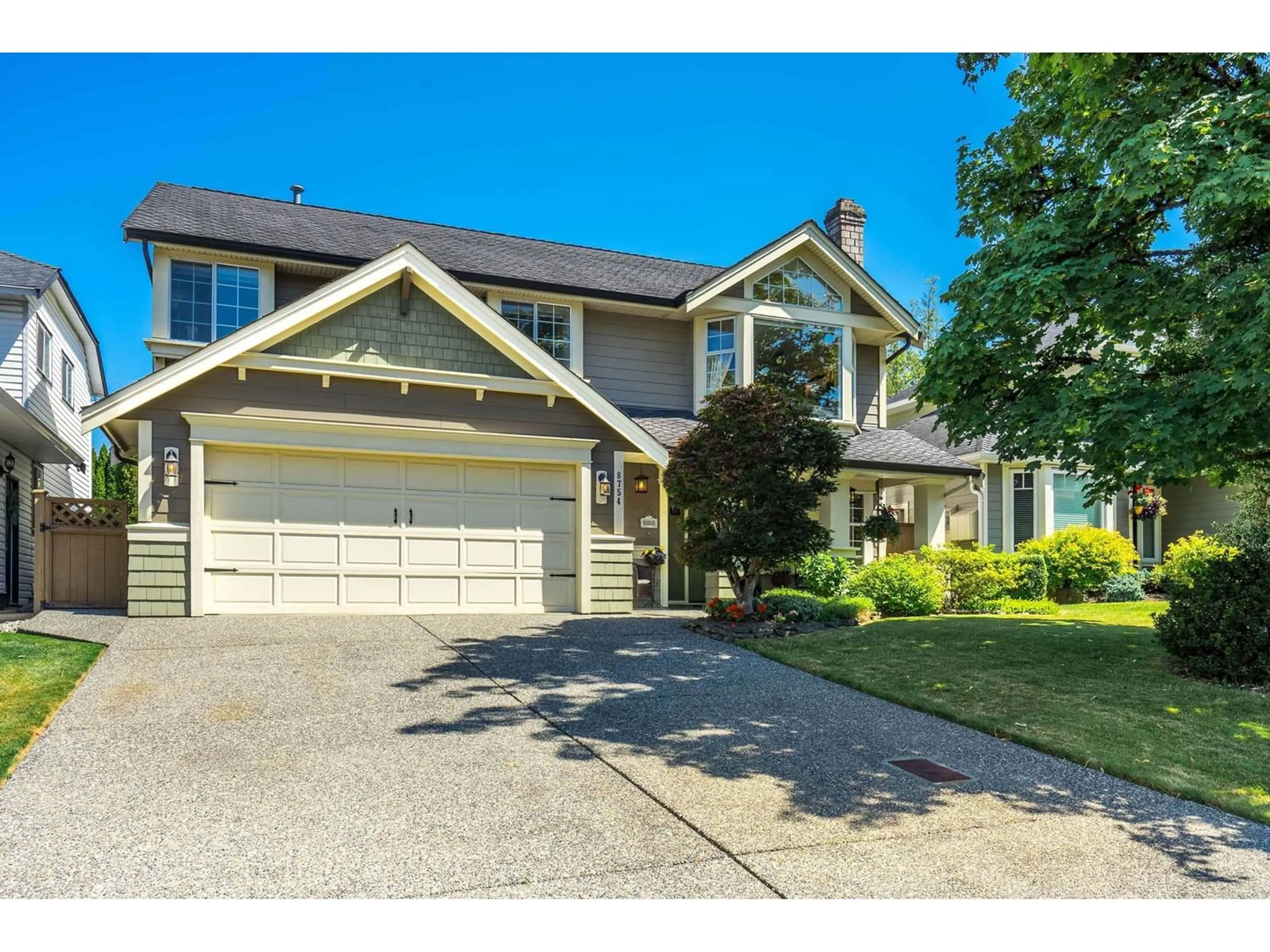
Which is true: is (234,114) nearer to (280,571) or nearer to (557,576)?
(280,571)

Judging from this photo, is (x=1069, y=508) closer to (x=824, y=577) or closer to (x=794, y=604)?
(x=824, y=577)

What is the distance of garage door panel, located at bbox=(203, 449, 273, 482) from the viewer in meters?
10.8

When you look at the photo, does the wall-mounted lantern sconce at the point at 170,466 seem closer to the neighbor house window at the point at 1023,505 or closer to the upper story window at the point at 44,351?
the upper story window at the point at 44,351

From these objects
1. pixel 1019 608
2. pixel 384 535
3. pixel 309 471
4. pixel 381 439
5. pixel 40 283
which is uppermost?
pixel 40 283

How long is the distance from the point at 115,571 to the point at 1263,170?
13.4 metres

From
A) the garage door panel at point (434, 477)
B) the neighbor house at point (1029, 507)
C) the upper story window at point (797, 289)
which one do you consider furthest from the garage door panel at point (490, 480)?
the neighbor house at point (1029, 507)

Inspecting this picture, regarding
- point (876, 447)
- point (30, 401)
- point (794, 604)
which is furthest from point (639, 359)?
point (30, 401)

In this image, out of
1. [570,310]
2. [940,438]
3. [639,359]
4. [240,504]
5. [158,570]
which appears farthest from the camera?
[940,438]

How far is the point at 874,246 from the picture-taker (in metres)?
18.8

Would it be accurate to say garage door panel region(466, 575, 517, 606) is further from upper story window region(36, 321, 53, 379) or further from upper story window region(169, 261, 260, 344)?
upper story window region(36, 321, 53, 379)

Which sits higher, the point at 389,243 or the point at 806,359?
the point at 389,243

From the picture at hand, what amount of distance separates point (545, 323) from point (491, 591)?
17.8 ft

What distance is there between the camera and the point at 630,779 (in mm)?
5355
